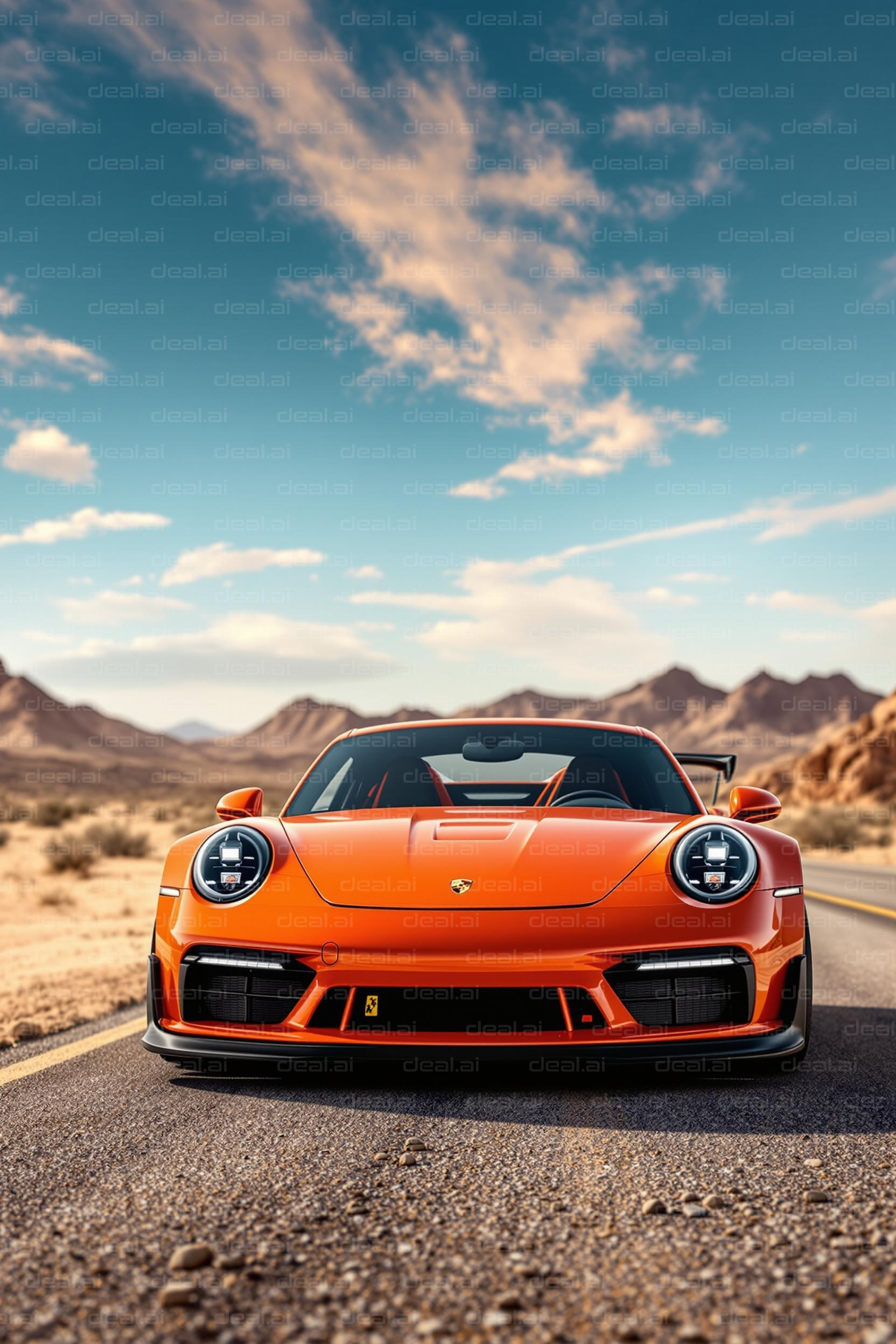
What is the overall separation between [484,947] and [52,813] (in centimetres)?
3119

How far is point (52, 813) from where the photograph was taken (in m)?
31.7

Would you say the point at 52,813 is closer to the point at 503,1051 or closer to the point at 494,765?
the point at 494,765

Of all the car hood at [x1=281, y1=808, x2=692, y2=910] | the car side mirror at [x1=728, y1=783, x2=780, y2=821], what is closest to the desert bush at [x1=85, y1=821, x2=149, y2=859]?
the car hood at [x1=281, y1=808, x2=692, y2=910]

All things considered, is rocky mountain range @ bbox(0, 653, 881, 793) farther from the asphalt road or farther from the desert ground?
the asphalt road

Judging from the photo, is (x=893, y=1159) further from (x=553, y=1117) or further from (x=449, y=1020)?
(x=449, y=1020)

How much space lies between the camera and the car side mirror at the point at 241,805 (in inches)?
170

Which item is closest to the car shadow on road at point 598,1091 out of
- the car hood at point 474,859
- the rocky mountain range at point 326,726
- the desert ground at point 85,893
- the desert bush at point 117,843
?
the car hood at point 474,859

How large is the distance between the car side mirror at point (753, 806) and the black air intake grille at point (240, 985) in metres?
1.88

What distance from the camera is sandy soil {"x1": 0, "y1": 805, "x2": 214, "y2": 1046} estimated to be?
5320 mm

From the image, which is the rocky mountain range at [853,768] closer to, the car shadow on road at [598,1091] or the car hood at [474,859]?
the car shadow on road at [598,1091]

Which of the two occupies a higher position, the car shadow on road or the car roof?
the car roof

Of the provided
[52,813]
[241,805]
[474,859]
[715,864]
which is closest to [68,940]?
[241,805]

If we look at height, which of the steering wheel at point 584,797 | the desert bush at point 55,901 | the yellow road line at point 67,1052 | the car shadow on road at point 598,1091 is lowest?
the desert bush at point 55,901

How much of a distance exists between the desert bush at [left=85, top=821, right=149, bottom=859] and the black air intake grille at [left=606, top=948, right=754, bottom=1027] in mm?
20239
